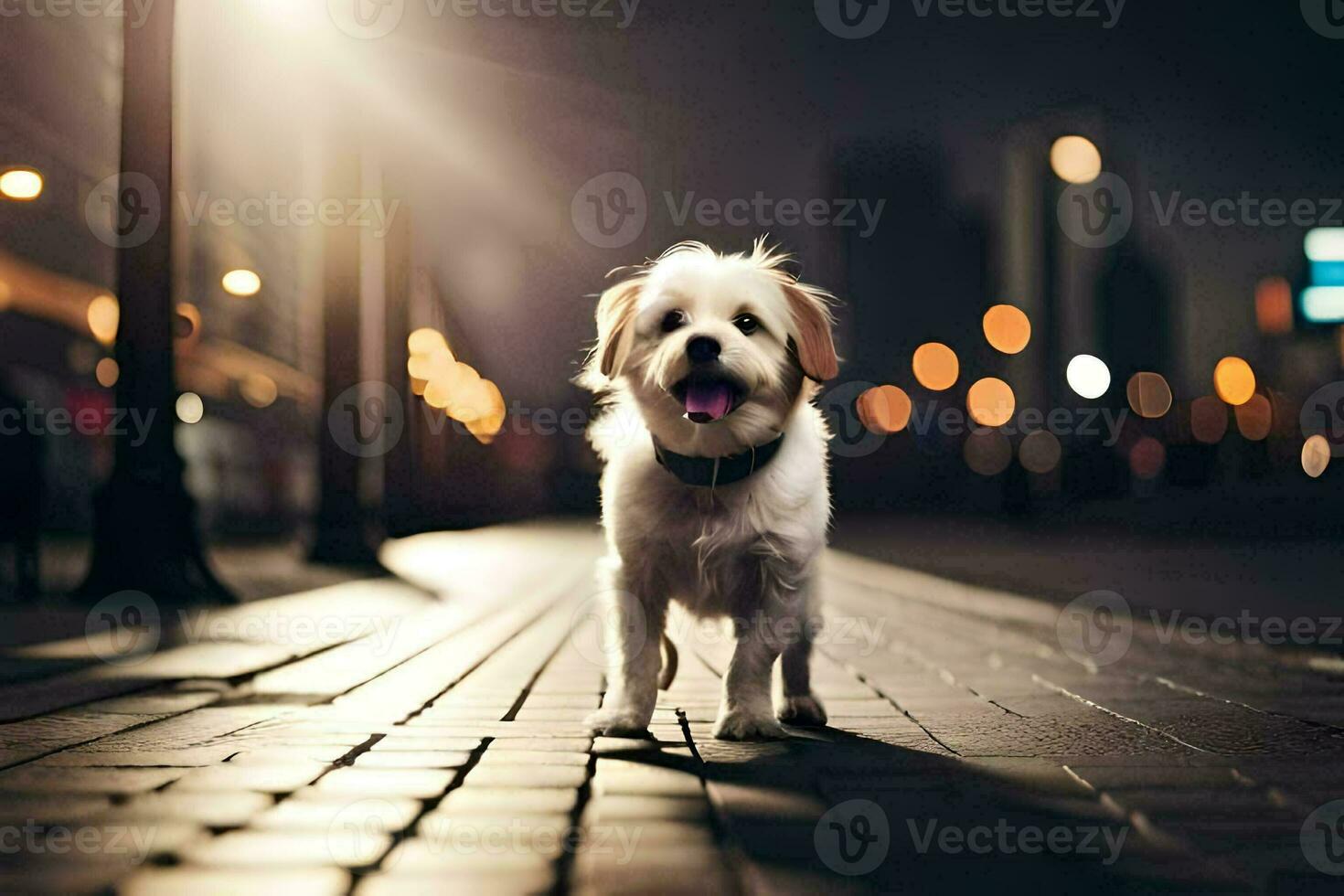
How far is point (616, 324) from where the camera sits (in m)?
5.18

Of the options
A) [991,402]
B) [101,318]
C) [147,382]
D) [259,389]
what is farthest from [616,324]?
[991,402]

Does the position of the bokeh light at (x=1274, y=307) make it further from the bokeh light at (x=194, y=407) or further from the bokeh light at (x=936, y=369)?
the bokeh light at (x=194, y=407)

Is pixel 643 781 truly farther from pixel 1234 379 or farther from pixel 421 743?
pixel 1234 379

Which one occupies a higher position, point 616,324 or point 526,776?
point 616,324

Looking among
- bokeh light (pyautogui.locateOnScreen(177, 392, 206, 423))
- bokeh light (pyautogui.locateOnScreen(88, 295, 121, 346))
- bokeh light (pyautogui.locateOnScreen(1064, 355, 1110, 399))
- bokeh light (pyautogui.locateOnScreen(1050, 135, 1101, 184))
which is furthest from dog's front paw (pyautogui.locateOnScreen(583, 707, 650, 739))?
bokeh light (pyautogui.locateOnScreen(1064, 355, 1110, 399))

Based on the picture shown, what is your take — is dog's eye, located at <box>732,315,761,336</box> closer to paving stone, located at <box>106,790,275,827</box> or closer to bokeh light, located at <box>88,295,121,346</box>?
paving stone, located at <box>106,790,275,827</box>

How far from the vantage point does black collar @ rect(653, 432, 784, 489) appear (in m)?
5.02

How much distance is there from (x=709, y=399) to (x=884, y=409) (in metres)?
100

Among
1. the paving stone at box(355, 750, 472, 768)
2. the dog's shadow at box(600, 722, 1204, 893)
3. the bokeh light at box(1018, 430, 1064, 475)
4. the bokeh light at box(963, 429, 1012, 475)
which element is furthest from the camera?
the bokeh light at box(963, 429, 1012, 475)

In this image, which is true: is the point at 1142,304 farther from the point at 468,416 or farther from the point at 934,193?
the point at 468,416

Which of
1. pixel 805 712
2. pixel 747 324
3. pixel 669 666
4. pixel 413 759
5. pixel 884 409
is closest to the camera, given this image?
pixel 413 759

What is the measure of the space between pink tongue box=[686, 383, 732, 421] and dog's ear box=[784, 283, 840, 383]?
44 centimetres

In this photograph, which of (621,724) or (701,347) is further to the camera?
(621,724)

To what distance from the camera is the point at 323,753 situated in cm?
465
